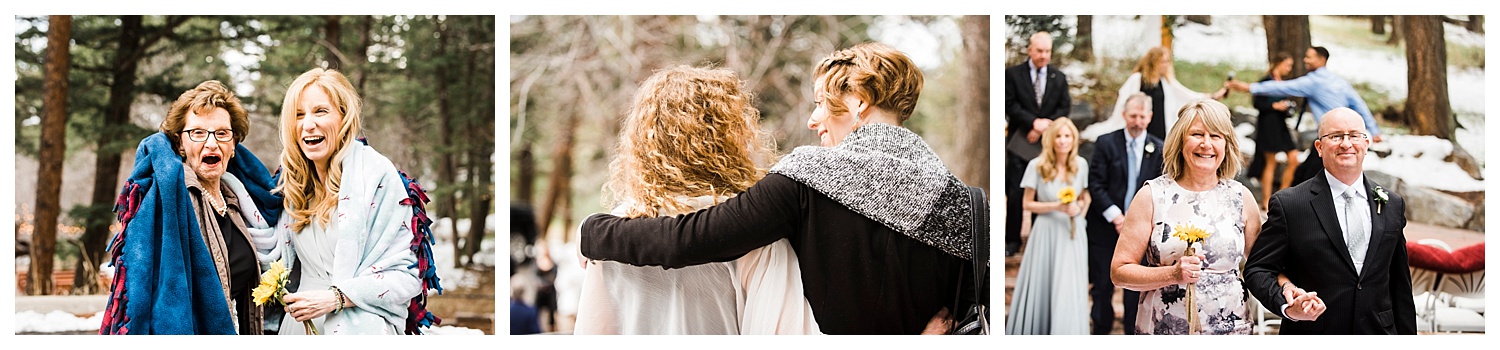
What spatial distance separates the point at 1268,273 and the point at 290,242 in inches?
139

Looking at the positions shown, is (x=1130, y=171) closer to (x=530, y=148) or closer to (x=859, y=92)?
(x=859, y=92)

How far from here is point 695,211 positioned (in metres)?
3.70

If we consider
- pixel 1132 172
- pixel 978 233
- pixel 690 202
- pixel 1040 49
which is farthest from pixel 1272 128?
pixel 690 202

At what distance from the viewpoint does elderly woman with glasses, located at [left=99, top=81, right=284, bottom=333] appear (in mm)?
3844

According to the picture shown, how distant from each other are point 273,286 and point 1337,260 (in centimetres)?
376

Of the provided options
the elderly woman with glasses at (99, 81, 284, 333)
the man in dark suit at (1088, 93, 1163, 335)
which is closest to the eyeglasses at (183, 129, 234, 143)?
the elderly woman with glasses at (99, 81, 284, 333)

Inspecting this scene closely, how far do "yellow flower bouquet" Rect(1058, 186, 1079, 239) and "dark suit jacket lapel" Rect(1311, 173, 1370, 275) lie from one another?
867mm

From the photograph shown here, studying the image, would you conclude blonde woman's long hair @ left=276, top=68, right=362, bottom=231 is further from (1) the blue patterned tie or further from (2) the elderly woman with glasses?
(1) the blue patterned tie

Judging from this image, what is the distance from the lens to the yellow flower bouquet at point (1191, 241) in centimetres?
417

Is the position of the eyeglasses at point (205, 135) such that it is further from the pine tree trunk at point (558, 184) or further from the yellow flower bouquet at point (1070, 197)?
the pine tree trunk at point (558, 184)

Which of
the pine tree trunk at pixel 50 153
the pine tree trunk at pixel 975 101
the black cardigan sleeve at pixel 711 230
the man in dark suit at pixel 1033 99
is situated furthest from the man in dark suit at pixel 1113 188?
the pine tree trunk at pixel 50 153

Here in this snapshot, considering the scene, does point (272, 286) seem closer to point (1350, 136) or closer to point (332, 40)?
point (332, 40)

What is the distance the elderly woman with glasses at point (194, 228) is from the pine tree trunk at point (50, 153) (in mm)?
Result: 1093

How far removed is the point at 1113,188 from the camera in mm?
4586
